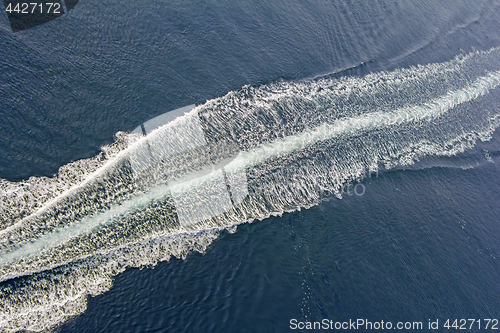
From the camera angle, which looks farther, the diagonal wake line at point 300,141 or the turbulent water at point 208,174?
the diagonal wake line at point 300,141

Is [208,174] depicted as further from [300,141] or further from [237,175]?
[300,141]

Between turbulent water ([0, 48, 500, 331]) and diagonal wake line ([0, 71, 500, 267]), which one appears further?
diagonal wake line ([0, 71, 500, 267])

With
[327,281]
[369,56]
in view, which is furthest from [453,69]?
[327,281]

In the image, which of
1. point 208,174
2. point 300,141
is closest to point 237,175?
point 208,174

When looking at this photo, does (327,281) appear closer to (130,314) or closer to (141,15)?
(130,314)
